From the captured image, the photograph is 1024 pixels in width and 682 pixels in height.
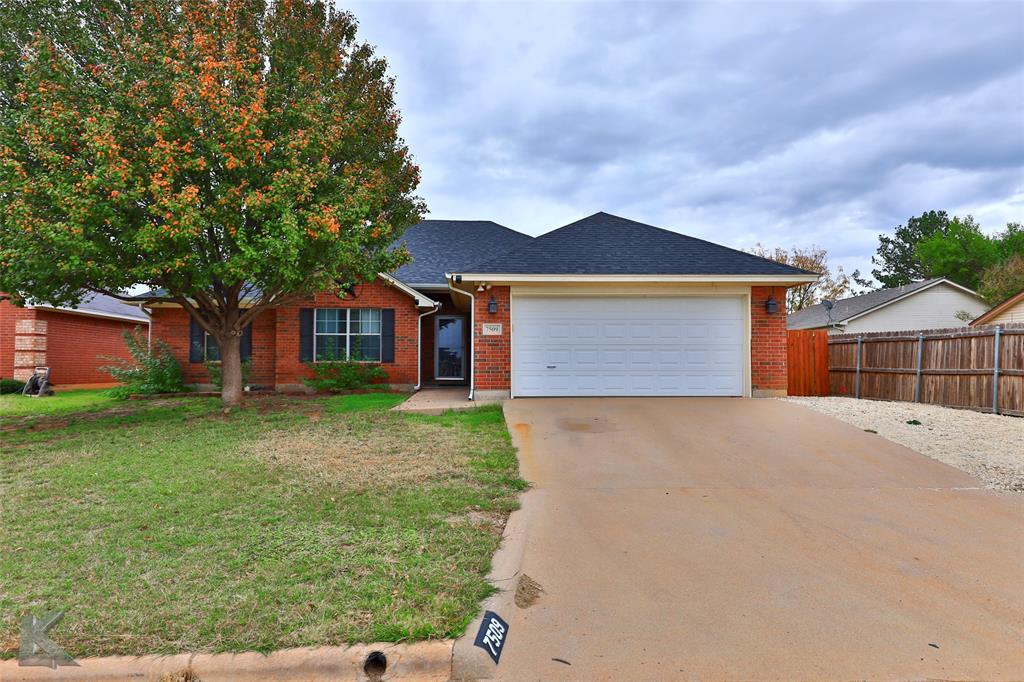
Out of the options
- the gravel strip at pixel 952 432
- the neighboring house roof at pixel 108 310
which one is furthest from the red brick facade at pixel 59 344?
the gravel strip at pixel 952 432

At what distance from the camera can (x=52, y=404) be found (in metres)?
12.2

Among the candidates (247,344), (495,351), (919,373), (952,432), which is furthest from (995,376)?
(247,344)

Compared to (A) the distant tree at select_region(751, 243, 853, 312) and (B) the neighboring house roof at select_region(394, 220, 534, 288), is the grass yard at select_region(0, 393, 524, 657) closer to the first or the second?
(B) the neighboring house roof at select_region(394, 220, 534, 288)

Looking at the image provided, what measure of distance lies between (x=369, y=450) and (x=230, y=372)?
5.65 meters

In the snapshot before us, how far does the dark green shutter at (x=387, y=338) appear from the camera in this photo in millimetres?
13156

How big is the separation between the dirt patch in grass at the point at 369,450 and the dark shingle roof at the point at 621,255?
3793 millimetres

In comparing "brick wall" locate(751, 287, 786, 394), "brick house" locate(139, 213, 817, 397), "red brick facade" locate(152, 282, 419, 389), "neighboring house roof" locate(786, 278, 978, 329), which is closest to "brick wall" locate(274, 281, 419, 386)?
"red brick facade" locate(152, 282, 419, 389)

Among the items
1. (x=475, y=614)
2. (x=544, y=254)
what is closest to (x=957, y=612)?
(x=475, y=614)

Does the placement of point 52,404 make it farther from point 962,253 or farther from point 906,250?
point 906,250

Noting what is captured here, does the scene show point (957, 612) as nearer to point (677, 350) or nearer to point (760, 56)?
point (677, 350)

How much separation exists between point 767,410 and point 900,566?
223 inches

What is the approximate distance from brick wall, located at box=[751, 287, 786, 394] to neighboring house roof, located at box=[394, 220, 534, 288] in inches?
260

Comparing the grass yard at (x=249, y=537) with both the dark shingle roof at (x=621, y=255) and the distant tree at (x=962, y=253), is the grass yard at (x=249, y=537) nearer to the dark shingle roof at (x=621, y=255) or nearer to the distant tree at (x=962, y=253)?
the dark shingle roof at (x=621, y=255)

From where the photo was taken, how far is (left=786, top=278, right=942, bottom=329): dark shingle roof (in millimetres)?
24812
